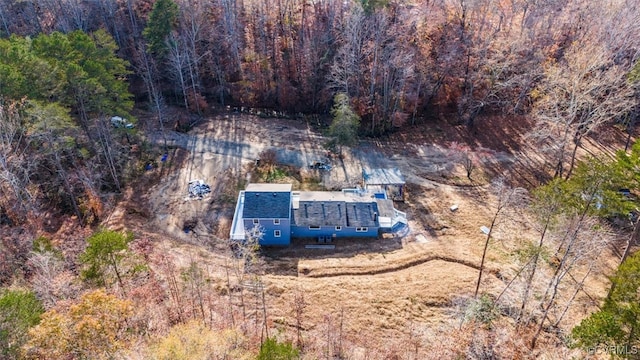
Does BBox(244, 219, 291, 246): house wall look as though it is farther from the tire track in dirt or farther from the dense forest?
the dense forest

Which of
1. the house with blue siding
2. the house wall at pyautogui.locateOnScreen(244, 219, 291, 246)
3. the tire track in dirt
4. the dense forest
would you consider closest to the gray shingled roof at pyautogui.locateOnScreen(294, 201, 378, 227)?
the house with blue siding

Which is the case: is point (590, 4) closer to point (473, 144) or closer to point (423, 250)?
point (473, 144)

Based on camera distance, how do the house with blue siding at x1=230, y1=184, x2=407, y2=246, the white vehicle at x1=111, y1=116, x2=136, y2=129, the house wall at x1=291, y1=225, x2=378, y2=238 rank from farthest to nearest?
the white vehicle at x1=111, y1=116, x2=136, y2=129, the house wall at x1=291, y1=225, x2=378, y2=238, the house with blue siding at x1=230, y1=184, x2=407, y2=246

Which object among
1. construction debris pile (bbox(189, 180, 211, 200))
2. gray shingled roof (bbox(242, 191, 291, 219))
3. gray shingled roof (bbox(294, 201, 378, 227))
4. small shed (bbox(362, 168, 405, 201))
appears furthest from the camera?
small shed (bbox(362, 168, 405, 201))

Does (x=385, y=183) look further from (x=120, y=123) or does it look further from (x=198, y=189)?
(x=120, y=123)

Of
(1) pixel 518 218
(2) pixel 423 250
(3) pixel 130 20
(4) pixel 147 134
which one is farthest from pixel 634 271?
(3) pixel 130 20

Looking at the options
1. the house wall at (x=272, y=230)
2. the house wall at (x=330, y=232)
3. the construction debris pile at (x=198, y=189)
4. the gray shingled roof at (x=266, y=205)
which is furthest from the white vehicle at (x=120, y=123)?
the house wall at (x=330, y=232)

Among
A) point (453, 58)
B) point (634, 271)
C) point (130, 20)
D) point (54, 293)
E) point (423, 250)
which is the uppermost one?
point (130, 20)
